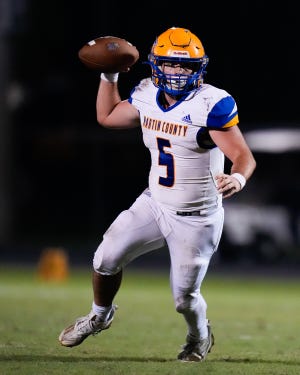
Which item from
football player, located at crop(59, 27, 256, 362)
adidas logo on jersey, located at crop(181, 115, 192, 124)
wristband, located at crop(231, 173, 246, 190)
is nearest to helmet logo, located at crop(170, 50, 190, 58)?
football player, located at crop(59, 27, 256, 362)

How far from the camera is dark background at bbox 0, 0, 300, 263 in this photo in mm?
27767

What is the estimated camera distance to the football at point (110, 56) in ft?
22.6

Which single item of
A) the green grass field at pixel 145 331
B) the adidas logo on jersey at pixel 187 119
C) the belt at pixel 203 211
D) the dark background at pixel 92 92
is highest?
the adidas logo on jersey at pixel 187 119

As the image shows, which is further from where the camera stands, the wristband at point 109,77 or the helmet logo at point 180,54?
the wristband at point 109,77

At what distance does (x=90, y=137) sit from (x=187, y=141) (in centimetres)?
2454

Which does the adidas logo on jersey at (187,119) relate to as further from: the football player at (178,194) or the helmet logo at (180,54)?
the helmet logo at (180,54)

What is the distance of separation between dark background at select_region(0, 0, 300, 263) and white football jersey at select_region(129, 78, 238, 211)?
15.9 meters

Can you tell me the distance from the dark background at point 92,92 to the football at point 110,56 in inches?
613

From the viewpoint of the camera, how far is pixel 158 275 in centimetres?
1499

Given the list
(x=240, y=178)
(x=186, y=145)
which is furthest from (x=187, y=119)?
(x=240, y=178)

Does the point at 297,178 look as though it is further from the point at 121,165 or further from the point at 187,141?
the point at 121,165

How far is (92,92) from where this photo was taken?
113ft

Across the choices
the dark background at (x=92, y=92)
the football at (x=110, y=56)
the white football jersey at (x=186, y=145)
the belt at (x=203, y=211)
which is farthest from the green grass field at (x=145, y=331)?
the dark background at (x=92, y=92)

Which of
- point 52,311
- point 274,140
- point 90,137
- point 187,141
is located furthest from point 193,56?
point 90,137
